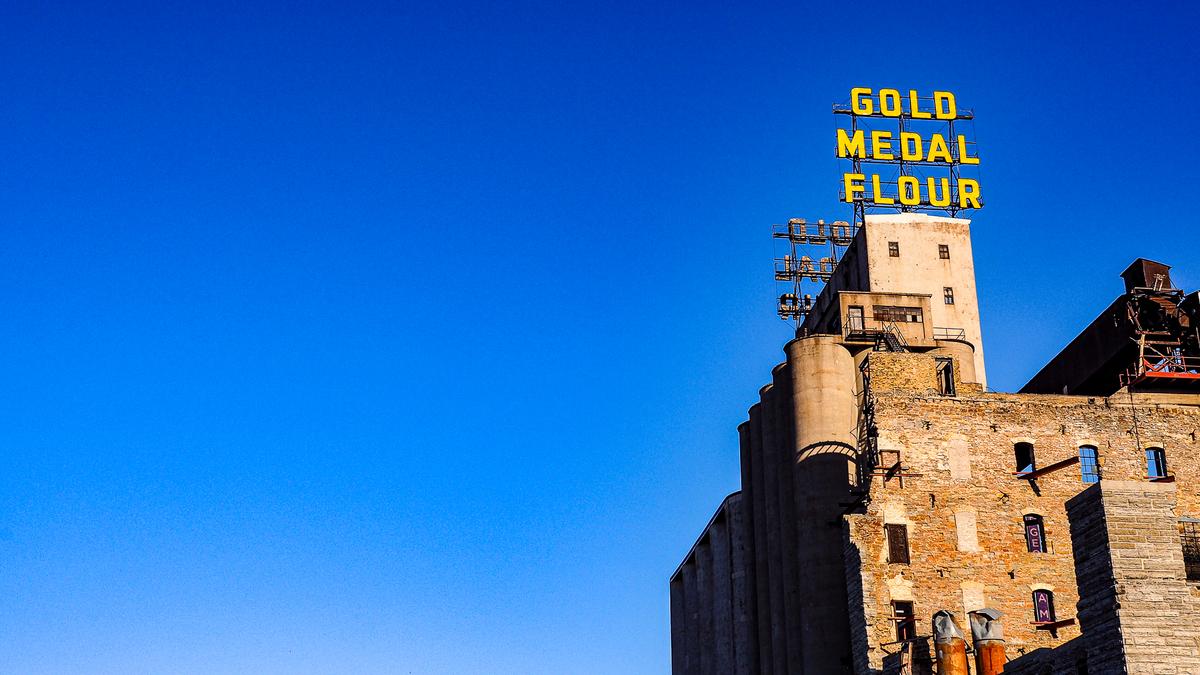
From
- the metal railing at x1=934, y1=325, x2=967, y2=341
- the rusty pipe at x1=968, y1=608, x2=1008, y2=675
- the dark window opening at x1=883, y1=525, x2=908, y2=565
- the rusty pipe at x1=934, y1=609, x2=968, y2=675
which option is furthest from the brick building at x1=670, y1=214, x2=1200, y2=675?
the metal railing at x1=934, y1=325, x2=967, y2=341

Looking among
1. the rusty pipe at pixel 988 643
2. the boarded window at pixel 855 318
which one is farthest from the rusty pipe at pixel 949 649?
the boarded window at pixel 855 318

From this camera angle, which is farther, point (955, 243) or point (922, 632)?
point (955, 243)

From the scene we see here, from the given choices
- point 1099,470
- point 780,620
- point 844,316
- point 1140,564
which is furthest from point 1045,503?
point 1140,564

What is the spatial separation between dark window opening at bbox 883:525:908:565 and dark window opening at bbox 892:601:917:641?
1.86 m

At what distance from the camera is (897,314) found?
235ft

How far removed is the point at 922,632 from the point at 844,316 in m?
22.9

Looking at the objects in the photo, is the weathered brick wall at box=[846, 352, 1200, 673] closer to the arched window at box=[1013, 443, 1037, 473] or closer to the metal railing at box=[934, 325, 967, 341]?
the arched window at box=[1013, 443, 1037, 473]

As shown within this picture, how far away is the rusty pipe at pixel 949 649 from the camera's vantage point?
46906 millimetres

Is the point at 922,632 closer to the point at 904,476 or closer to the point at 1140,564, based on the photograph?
the point at 904,476

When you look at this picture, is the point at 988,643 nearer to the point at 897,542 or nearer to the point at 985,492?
the point at 897,542

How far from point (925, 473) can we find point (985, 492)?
265cm

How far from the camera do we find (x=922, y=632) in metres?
52.4

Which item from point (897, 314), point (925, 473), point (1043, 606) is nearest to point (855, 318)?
point (897, 314)

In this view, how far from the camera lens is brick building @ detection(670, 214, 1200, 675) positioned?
5381cm
